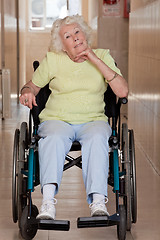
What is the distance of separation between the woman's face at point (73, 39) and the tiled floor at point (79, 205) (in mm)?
913

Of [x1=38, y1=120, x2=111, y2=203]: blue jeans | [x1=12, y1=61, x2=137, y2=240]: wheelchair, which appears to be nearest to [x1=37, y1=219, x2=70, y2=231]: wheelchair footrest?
[x1=12, y1=61, x2=137, y2=240]: wheelchair

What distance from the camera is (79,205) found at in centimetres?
352

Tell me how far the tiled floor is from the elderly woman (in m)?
0.25

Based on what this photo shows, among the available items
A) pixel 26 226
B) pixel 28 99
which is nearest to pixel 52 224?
pixel 26 226

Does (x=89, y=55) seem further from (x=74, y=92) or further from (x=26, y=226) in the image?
(x=26, y=226)

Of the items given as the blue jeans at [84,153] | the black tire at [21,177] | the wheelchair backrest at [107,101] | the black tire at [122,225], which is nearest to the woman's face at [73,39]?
the wheelchair backrest at [107,101]

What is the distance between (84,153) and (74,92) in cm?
40

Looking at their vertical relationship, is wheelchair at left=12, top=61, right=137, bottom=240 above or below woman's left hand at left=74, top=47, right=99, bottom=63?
below

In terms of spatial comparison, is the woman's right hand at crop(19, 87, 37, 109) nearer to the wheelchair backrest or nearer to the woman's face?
the wheelchair backrest

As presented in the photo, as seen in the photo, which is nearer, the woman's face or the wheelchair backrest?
the woman's face

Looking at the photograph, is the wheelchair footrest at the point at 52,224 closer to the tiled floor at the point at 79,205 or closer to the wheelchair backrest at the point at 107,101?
the tiled floor at the point at 79,205

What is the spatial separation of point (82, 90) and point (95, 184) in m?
0.57

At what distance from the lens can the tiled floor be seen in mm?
2979

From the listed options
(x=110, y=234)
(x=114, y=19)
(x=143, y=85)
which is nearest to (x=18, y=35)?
(x=114, y=19)
